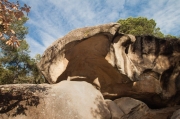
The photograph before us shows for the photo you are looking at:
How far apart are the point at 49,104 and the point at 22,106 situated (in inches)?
38.0

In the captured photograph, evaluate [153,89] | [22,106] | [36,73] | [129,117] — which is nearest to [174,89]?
[153,89]

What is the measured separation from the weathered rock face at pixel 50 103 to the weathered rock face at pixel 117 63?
1615 millimetres

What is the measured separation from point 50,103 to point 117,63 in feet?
13.0

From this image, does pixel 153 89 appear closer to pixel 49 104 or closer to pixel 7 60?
pixel 49 104

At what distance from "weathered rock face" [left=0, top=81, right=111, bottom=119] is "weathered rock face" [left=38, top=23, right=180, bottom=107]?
5.30 ft

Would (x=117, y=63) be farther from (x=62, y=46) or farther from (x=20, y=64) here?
(x=20, y=64)

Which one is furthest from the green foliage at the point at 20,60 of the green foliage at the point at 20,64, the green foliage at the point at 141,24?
the green foliage at the point at 141,24

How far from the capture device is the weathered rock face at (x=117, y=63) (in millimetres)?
8789

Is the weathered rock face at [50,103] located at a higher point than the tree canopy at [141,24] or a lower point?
lower

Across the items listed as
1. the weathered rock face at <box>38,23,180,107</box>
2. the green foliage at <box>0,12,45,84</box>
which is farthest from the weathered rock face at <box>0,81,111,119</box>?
the green foliage at <box>0,12,45,84</box>

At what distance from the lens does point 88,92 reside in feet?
27.5

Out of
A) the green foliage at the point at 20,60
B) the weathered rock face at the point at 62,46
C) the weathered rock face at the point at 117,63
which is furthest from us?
the green foliage at the point at 20,60

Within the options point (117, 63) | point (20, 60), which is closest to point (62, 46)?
point (117, 63)

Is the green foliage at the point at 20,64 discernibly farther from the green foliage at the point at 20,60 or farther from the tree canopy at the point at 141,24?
the tree canopy at the point at 141,24
